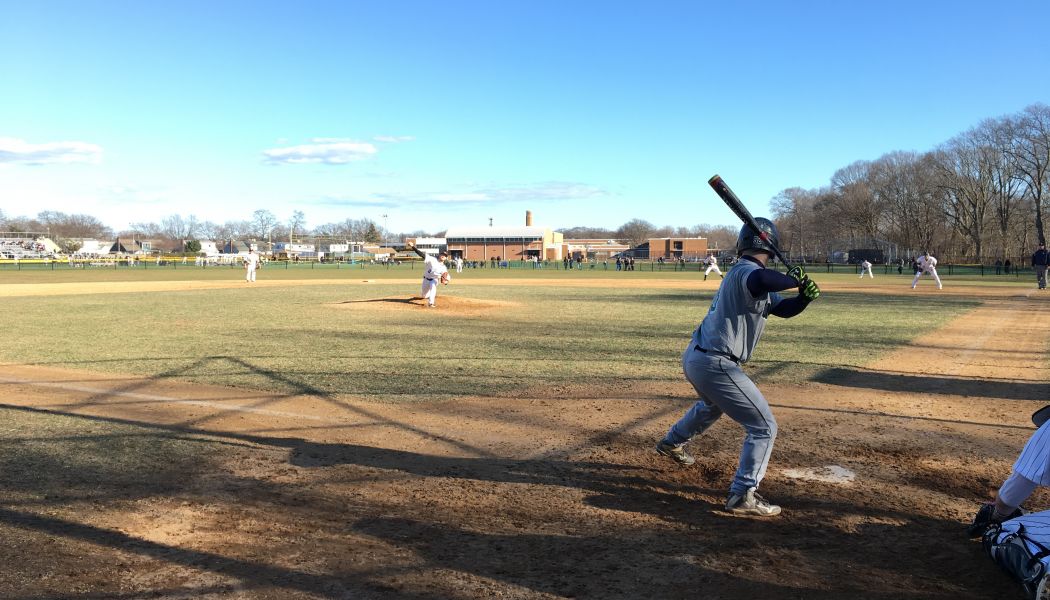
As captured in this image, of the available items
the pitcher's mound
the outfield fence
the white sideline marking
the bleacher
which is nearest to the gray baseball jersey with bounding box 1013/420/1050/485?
the white sideline marking

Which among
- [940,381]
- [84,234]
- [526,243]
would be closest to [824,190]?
[526,243]

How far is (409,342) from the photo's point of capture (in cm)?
1327

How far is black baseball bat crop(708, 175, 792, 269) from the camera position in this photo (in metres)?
4.64

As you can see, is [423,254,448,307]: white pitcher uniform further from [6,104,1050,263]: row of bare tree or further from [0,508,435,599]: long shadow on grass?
[6,104,1050,263]: row of bare tree

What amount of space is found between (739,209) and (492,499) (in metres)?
2.69

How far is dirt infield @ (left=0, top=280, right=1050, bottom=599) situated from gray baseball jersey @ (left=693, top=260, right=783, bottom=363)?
111cm

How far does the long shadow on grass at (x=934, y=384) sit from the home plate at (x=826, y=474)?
390cm

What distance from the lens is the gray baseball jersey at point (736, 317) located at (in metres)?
4.39

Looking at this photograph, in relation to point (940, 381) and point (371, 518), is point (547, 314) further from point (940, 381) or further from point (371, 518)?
point (371, 518)

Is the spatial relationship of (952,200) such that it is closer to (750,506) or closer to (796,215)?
(796,215)

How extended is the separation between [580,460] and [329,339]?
29.9 ft

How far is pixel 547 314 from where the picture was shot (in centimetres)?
1950

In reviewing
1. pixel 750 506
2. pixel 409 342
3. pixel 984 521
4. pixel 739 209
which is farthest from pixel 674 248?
pixel 984 521

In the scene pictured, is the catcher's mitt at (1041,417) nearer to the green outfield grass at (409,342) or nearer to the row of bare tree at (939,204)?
the green outfield grass at (409,342)
